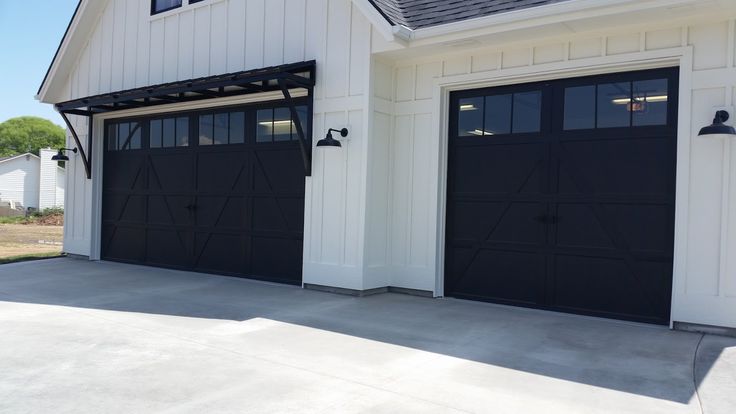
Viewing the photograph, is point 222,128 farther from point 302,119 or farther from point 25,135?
point 25,135

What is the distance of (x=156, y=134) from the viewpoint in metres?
10.9

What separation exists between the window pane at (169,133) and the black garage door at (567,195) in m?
5.55

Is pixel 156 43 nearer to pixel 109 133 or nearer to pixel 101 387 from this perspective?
pixel 109 133

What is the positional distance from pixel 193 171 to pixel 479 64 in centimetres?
551

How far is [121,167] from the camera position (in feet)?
37.6

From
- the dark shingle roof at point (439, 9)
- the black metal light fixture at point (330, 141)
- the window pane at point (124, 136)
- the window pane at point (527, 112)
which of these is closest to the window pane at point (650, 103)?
the window pane at point (527, 112)

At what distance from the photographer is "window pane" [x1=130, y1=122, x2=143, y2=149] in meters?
11.2

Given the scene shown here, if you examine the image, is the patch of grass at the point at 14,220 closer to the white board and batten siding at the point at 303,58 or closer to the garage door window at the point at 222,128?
the white board and batten siding at the point at 303,58

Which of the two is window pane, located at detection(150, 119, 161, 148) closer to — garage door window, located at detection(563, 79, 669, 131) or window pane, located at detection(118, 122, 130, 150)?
window pane, located at detection(118, 122, 130, 150)

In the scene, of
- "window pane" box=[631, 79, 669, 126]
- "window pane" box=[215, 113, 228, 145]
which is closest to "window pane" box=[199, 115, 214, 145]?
"window pane" box=[215, 113, 228, 145]

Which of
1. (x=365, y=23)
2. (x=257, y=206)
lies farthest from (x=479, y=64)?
(x=257, y=206)

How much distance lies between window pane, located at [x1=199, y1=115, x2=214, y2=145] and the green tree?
6832 centimetres

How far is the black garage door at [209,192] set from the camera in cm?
891

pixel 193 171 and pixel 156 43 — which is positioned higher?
pixel 156 43
